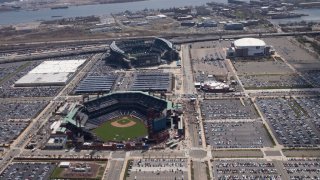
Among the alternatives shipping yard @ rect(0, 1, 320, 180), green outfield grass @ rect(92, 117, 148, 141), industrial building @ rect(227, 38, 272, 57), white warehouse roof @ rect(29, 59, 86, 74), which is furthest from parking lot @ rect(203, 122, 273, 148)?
white warehouse roof @ rect(29, 59, 86, 74)

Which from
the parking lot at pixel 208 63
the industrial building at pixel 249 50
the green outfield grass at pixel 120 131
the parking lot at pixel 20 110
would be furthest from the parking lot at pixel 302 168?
the industrial building at pixel 249 50

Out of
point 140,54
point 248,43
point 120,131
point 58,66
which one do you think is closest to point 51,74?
point 58,66

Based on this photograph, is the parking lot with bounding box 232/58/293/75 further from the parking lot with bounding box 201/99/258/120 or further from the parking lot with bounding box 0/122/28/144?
the parking lot with bounding box 0/122/28/144

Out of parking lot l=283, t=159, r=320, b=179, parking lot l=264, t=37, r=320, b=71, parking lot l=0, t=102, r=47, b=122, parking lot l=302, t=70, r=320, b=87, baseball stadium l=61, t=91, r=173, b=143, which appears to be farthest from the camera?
parking lot l=264, t=37, r=320, b=71

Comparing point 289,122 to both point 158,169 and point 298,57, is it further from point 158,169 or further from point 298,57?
point 298,57

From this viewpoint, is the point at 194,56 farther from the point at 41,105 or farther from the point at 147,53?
the point at 41,105

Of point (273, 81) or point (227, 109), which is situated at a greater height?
point (273, 81)
